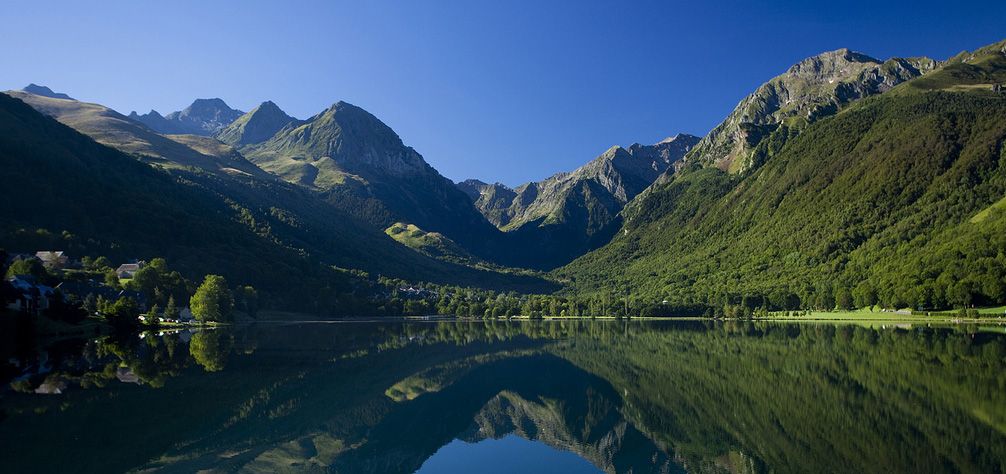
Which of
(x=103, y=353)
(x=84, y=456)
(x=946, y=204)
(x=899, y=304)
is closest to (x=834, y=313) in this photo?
(x=899, y=304)

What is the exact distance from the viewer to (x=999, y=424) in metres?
24.5

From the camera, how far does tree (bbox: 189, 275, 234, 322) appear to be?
113500 mm

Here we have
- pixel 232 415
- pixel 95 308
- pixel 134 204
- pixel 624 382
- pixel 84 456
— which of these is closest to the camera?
pixel 84 456

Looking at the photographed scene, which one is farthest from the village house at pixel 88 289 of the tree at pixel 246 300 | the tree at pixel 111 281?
the tree at pixel 246 300

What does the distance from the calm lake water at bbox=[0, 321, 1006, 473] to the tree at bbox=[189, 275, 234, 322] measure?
195 feet

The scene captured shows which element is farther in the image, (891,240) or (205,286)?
(891,240)

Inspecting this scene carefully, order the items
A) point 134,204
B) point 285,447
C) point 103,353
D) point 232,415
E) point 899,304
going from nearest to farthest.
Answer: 1. point 285,447
2. point 232,415
3. point 103,353
4. point 899,304
5. point 134,204

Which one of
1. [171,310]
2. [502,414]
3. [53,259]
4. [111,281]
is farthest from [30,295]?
[502,414]

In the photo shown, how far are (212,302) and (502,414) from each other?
9735cm

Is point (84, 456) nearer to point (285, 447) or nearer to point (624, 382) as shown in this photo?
point (285, 447)

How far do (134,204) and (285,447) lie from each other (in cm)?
17319

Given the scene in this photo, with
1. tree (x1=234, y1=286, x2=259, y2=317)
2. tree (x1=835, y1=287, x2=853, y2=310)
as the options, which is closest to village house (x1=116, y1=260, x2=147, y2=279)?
tree (x1=234, y1=286, x2=259, y2=317)

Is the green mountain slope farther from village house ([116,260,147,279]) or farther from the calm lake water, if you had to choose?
the calm lake water

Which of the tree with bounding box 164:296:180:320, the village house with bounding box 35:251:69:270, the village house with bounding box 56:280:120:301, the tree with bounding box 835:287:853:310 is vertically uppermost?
the village house with bounding box 35:251:69:270
